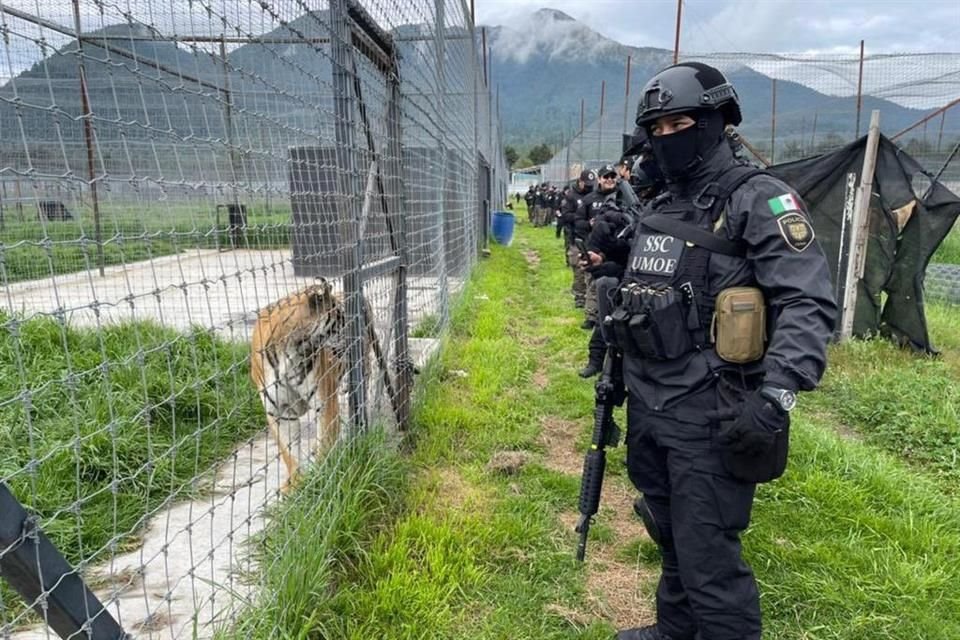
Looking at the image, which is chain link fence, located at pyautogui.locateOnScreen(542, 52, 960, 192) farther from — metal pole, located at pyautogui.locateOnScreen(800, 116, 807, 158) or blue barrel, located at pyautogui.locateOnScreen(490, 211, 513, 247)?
blue barrel, located at pyautogui.locateOnScreen(490, 211, 513, 247)

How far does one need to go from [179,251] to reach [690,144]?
1681mm

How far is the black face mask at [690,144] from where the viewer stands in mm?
2045

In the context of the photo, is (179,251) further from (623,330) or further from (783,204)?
(783,204)

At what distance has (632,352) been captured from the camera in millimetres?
2193

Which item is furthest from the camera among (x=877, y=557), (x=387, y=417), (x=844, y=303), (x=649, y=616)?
(x=844, y=303)

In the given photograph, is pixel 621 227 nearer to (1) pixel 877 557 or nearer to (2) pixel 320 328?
(2) pixel 320 328

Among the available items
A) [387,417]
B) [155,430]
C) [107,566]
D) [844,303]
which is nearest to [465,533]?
[387,417]

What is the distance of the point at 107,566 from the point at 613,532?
2.24m

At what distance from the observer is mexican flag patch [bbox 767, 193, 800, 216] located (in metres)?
1.87

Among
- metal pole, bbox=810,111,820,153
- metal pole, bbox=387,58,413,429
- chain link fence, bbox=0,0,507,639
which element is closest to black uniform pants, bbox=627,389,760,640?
chain link fence, bbox=0,0,507,639

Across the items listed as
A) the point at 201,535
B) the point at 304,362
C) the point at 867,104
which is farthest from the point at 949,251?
the point at 201,535

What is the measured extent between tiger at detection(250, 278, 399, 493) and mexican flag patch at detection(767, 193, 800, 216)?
1.87 meters

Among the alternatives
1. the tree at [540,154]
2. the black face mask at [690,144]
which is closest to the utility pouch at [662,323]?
the black face mask at [690,144]

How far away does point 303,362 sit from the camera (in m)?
2.95
